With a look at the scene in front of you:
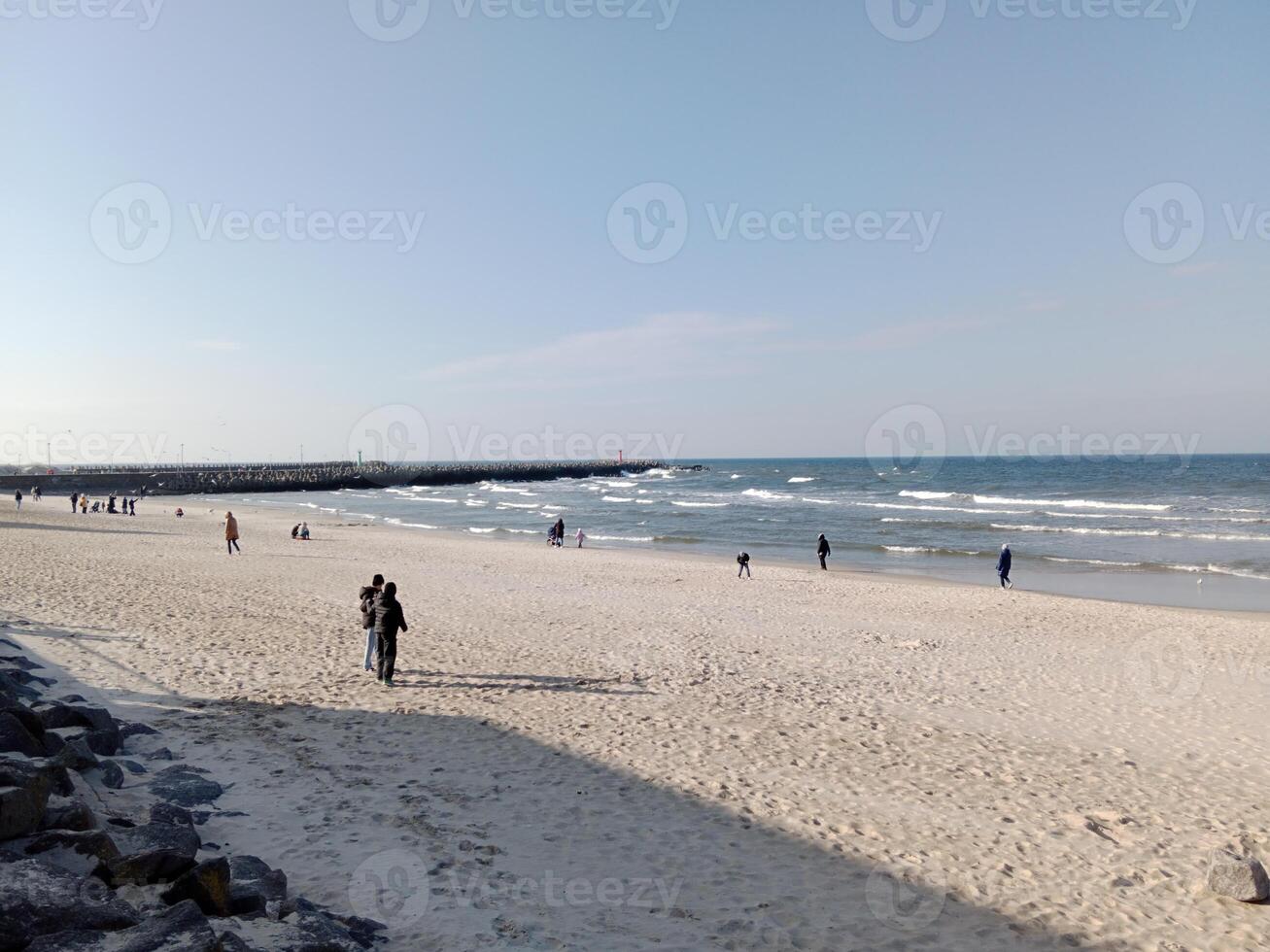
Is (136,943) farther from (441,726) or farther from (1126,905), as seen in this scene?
(1126,905)

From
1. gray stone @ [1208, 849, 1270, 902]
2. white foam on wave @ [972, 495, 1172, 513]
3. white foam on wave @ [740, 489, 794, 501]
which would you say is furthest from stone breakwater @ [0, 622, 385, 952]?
white foam on wave @ [740, 489, 794, 501]

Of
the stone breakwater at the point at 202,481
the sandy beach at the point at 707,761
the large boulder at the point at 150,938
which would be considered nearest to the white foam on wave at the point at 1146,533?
the sandy beach at the point at 707,761

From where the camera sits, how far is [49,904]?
11.7ft

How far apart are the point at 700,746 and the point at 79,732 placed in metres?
5.56

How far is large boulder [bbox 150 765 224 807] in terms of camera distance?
598 centimetres

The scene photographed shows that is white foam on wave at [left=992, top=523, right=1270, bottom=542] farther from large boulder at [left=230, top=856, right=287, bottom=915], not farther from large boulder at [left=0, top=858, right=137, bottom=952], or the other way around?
large boulder at [left=0, top=858, right=137, bottom=952]

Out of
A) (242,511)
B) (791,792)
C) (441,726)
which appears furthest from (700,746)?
(242,511)

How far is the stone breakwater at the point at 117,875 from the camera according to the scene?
11.6 ft

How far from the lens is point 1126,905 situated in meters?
5.43

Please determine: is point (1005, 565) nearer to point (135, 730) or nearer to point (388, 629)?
point (388, 629)

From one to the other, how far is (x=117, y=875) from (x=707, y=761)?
5051 mm

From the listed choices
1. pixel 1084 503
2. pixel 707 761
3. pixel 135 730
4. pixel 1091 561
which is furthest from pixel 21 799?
pixel 1084 503

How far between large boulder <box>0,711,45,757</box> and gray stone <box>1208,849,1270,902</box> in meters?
8.27

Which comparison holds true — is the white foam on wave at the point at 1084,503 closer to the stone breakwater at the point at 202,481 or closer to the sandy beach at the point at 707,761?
the sandy beach at the point at 707,761
